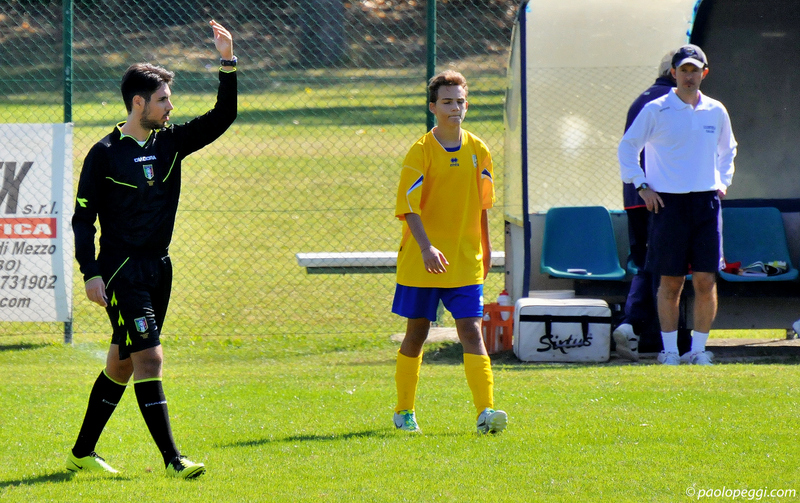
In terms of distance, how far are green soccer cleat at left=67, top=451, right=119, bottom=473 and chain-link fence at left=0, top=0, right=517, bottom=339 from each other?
16.6ft

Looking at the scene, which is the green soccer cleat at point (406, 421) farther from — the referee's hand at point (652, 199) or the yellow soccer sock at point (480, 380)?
the referee's hand at point (652, 199)

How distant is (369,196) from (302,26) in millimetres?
5544

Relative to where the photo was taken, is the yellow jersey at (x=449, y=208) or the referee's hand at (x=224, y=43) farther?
the yellow jersey at (x=449, y=208)

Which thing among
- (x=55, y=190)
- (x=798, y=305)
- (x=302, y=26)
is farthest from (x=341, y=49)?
(x=798, y=305)

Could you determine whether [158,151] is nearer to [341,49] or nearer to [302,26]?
[341,49]

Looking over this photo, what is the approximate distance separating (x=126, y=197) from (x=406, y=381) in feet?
5.95

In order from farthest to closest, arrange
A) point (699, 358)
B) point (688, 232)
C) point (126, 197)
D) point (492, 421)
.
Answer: point (699, 358) → point (688, 232) → point (492, 421) → point (126, 197)

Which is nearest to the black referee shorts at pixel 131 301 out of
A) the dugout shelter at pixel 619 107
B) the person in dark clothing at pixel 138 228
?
the person in dark clothing at pixel 138 228

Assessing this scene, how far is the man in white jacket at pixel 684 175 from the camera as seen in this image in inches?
287

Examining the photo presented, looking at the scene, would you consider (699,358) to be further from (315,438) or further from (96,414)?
(96,414)

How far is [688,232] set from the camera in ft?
24.1

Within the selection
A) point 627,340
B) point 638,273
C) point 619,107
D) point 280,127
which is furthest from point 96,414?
point 280,127

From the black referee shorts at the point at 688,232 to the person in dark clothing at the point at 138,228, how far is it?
3950 millimetres

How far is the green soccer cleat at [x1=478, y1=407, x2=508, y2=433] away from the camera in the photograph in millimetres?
5039
